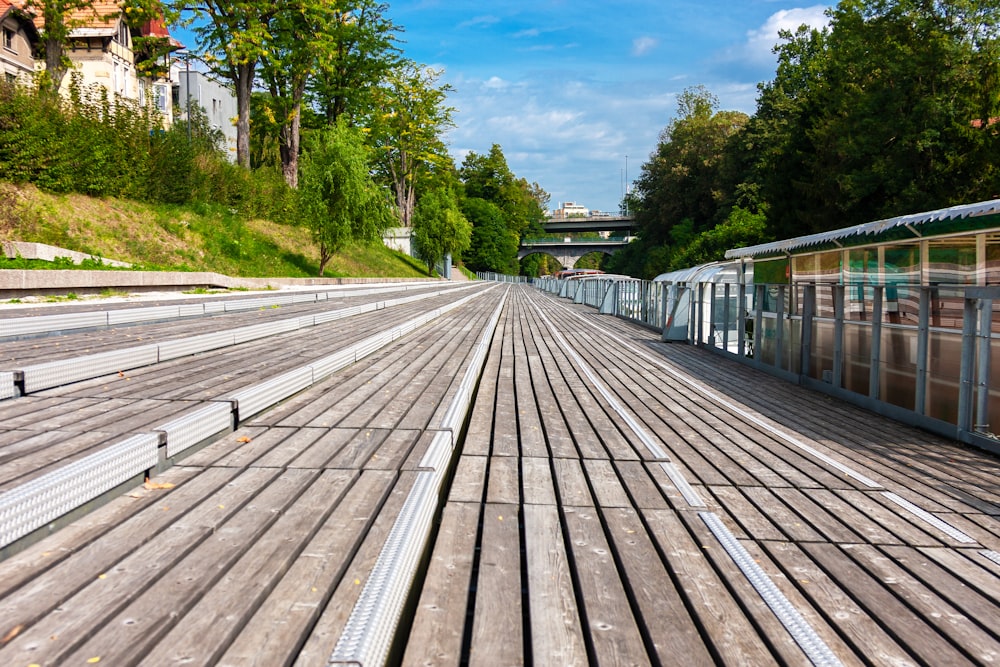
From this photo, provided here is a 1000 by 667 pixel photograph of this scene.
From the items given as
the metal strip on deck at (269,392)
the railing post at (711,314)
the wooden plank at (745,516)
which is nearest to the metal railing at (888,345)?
the railing post at (711,314)

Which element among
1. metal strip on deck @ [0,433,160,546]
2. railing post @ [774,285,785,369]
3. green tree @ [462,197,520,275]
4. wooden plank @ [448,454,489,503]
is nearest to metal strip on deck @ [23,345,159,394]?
metal strip on deck @ [0,433,160,546]

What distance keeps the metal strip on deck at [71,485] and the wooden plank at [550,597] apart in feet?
6.07

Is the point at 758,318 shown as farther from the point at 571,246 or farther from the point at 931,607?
the point at 571,246

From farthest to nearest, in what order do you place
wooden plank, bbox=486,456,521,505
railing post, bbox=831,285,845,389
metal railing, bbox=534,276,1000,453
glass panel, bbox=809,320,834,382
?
1. glass panel, bbox=809,320,834,382
2. railing post, bbox=831,285,845,389
3. metal railing, bbox=534,276,1000,453
4. wooden plank, bbox=486,456,521,505

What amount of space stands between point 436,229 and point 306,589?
176ft

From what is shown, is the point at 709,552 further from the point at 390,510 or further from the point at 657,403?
the point at 657,403

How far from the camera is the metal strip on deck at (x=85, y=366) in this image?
465 cm

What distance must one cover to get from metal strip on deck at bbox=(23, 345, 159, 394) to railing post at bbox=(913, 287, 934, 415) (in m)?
7.17

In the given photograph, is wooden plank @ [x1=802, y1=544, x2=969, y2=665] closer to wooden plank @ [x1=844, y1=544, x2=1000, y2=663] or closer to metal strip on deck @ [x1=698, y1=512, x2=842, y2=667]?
wooden plank @ [x1=844, y1=544, x2=1000, y2=663]

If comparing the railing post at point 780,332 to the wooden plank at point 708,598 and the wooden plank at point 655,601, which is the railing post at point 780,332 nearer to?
the wooden plank at point 708,598

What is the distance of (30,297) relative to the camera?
10.5 metres

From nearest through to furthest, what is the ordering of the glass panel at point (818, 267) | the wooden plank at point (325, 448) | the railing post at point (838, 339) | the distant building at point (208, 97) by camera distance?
1. the wooden plank at point (325, 448)
2. the railing post at point (838, 339)
3. the glass panel at point (818, 267)
4. the distant building at point (208, 97)

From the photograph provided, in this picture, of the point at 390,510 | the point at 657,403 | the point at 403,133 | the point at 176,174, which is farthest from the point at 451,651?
the point at 403,133

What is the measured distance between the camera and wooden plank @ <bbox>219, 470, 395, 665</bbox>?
6.61 ft
